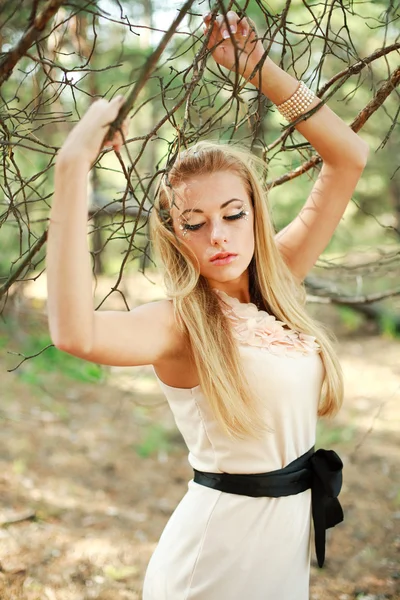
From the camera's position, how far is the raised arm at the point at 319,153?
1.88 m

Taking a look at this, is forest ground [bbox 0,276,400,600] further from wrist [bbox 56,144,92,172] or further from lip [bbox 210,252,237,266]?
wrist [bbox 56,144,92,172]

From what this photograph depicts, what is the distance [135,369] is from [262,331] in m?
5.35

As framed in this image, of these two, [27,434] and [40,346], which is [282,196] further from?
[27,434]

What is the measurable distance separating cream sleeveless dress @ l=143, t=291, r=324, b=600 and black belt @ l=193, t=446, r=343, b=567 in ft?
0.07

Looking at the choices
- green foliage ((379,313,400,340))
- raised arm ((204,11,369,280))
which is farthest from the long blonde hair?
green foliage ((379,313,400,340))

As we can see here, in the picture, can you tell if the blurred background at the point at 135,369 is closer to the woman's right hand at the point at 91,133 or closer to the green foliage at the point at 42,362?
the green foliage at the point at 42,362

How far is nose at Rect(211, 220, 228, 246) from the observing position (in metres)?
1.79

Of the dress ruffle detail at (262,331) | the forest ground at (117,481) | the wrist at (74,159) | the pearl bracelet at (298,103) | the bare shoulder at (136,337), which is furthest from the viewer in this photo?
the forest ground at (117,481)

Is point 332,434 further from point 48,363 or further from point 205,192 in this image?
point 205,192

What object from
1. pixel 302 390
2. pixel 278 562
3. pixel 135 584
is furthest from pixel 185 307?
pixel 135 584

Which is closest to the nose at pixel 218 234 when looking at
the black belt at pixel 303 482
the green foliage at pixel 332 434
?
the black belt at pixel 303 482

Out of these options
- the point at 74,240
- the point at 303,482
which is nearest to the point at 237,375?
the point at 303,482

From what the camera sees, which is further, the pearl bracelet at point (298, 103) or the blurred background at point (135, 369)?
the pearl bracelet at point (298, 103)

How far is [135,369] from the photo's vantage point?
7121 mm
